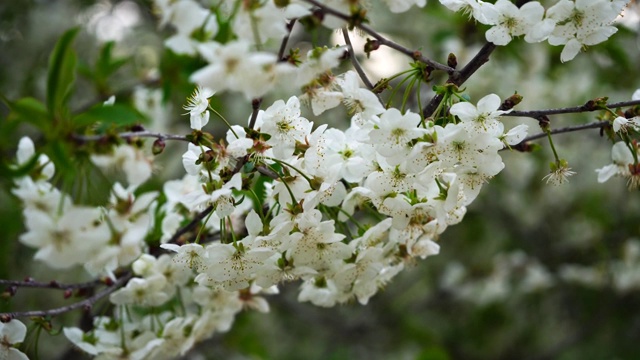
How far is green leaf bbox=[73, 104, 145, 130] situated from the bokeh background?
190cm

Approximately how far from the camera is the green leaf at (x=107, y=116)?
994mm

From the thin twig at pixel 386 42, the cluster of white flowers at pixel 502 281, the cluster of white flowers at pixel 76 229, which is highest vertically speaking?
the thin twig at pixel 386 42

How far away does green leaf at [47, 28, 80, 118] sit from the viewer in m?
0.95

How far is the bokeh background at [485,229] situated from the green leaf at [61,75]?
193 centimetres

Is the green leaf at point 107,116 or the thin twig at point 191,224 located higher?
the green leaf at point 107,116

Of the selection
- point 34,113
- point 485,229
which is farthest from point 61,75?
point 485,229

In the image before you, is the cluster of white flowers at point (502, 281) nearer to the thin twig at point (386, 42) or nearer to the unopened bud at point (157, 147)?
the thin twig at point (386, 42)

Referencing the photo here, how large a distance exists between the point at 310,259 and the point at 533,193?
119 inches

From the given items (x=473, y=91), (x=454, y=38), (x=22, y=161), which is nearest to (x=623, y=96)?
(x=473, y=91)

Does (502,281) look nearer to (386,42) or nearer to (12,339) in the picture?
(386,42)

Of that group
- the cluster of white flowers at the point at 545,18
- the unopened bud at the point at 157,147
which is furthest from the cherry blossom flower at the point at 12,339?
the cluster of white flowers at the point at 545,18

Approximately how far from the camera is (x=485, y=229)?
410cm

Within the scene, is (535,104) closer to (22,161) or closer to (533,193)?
(533,193)

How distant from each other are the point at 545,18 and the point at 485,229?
120 inches
